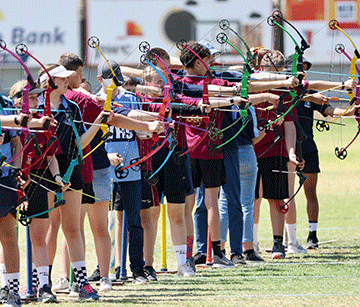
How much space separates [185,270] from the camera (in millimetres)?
7152

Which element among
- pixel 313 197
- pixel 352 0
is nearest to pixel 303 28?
pixel 352 0

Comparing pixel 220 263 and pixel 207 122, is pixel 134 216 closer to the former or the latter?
pixel 207 122

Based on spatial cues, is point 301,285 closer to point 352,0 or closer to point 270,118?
point 270,118

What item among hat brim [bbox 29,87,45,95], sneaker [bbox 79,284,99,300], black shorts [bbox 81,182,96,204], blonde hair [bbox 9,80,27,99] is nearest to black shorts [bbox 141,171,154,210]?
black shorts [bbox 81,182,96,204]

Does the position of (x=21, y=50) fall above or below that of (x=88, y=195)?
above

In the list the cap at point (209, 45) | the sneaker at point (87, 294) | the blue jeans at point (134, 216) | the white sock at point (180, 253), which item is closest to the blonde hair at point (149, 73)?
the cap at point (209, 45)

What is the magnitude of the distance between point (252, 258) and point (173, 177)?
61.9 inches

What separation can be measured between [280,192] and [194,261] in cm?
133

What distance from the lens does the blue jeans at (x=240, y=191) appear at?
25.7ft

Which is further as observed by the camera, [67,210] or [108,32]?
[108,32]

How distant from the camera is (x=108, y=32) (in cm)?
4150

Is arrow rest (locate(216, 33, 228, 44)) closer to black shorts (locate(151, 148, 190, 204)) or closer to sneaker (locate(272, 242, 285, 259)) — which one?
black shorts (locate(151, 148, 190, 204))

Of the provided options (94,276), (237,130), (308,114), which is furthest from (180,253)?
(308,114)

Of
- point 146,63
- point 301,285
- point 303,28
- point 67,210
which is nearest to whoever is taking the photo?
point 67,210
